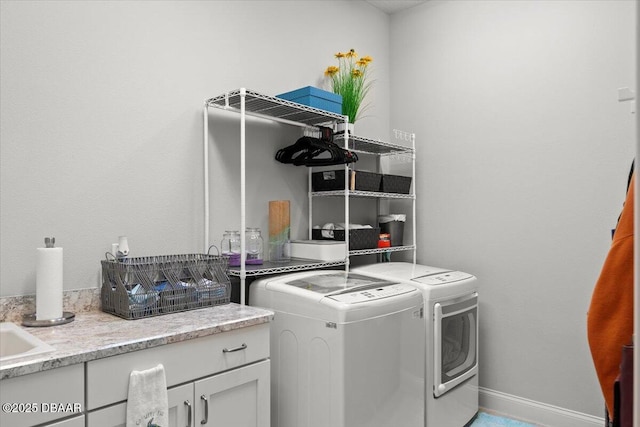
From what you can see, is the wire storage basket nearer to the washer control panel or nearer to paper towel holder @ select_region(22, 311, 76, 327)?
paper towel holder @ select_region(22, 311, 76, 327)

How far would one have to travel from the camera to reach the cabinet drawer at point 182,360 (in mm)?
1358

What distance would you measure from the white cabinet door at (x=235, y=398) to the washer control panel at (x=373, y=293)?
0.45 meters

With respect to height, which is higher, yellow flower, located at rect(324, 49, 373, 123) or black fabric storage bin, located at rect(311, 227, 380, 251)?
yellow flower, located at rect(324, 49, 373, 123)

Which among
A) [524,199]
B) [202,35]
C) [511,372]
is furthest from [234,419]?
[524,199]

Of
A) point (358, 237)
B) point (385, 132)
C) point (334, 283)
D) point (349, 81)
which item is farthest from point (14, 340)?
point (385, 132)

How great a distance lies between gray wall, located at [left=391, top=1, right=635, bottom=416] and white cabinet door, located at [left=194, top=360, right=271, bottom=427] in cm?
192

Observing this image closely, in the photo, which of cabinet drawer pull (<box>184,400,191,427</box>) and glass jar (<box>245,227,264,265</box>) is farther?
glass jar (<box>245,227,264,265</box>)

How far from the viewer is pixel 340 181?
9.25ft

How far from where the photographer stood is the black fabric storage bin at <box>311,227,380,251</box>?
9.29ft

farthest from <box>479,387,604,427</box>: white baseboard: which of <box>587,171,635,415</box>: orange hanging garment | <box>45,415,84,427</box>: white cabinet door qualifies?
<box>45,415,84,427</box>: white cabinet door

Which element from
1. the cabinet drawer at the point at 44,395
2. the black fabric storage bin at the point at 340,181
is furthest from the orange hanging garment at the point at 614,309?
the black fabric storage bin at the point at 340,181

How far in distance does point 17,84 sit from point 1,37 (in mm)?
181

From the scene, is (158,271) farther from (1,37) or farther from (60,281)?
(1,37)

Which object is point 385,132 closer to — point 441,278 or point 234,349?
point 441,278
